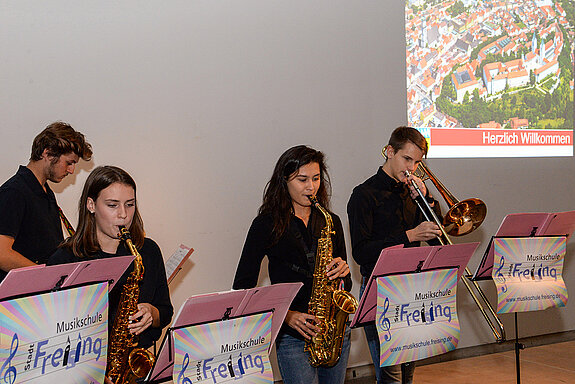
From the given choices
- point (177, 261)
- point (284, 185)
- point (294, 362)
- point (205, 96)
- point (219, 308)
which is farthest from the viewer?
point (205, 96)

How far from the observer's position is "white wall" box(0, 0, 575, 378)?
3.80 metres

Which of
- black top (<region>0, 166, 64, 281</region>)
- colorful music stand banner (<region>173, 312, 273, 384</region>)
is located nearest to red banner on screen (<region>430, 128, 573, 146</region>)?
black top (<region>0, 166, 64, 281</region>)

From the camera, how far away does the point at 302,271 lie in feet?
8.93

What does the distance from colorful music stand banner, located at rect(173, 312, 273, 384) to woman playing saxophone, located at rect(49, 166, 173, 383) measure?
39 cm

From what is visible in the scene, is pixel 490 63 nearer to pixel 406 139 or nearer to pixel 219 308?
pixel 406 139

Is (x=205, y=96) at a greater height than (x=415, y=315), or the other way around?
(x=205, y=96)

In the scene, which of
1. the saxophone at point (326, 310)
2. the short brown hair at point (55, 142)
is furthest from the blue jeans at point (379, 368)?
the short brown hair at point (55, 142)

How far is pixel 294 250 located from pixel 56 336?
1106 mm

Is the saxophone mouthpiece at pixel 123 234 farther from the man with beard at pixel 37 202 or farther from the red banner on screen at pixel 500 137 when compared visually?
Result: the red banner on screen at pixel 500 137

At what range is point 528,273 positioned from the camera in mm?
3244

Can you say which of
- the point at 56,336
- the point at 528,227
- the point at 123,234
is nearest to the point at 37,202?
the point at 123,234

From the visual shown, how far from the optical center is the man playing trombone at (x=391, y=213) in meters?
3.06

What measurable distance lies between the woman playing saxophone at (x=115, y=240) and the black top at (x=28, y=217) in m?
0.77

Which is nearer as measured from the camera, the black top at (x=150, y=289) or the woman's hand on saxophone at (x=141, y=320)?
the woman's hand on saxophone at (x=141, y=320)
